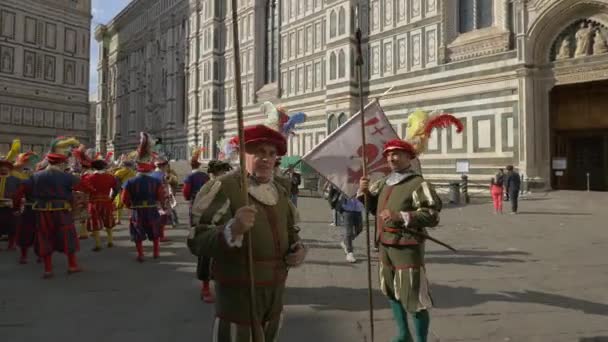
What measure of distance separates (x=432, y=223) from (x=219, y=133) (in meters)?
35.3

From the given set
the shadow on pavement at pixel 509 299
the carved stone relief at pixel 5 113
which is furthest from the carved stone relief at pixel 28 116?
the shadow on pavement at pixel 509 299

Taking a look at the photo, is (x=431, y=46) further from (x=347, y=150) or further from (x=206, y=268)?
(x=206, y=268)

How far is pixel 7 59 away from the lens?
38156 millimetres

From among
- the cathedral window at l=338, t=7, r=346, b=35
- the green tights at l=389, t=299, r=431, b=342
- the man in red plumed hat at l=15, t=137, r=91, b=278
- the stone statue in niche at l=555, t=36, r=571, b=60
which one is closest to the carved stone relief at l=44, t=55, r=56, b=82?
the cathedral window at l=338, t=7, r=346, b=35

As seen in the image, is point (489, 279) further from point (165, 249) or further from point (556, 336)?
point (165, 249)

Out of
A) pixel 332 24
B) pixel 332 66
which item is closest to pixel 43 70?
pixel 332 24

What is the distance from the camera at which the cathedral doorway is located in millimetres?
18906

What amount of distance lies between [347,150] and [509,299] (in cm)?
250

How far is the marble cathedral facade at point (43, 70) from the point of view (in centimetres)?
3825

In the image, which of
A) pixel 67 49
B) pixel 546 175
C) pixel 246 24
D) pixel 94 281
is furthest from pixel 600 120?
pixel 67 49

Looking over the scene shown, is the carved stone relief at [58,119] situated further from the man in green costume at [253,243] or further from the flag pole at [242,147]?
the flag pole at [242,147]

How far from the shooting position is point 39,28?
40.2 m

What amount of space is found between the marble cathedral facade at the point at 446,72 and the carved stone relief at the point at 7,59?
16704 mm

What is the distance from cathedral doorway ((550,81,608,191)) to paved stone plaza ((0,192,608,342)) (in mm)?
12155
